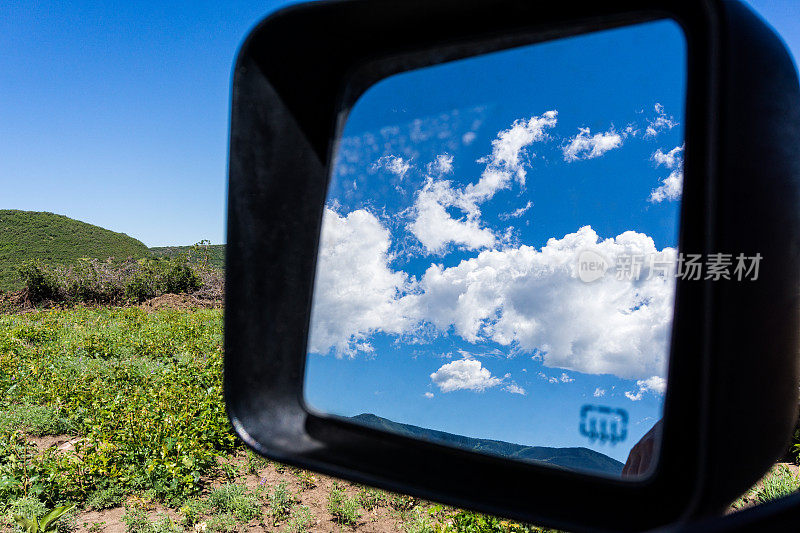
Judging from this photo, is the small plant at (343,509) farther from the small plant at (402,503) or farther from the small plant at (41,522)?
the small plant at (41,522)

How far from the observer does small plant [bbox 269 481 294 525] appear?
4052 mm

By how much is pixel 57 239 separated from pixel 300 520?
2053 inches

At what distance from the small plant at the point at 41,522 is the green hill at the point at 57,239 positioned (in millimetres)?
44242

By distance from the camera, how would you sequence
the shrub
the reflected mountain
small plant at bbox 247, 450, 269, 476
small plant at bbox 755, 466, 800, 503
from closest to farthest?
the reflected mountain, small plant at bbox 755, 466, 800, 503, small plant at bbox 247, 450, 269, 476, the shrub

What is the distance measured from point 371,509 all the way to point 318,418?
10.5 feet

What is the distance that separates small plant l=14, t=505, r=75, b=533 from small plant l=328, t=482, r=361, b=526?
1721 millimetres

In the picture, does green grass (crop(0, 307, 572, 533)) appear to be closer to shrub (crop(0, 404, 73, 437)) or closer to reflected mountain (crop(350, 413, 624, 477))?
shrub (crop(0, 404, 73, 437))

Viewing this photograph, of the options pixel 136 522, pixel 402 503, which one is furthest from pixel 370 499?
pixel 136 522

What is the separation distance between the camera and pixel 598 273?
920mm

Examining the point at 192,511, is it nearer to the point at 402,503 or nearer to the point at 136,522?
the point at 136,522

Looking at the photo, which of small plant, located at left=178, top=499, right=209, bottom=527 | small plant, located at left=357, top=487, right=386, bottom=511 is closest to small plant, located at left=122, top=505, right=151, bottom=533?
small plant, located at left=178, top=499, right=209, bottom=527

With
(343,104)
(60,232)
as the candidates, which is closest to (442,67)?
(343,104)

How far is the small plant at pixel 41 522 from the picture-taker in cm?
343

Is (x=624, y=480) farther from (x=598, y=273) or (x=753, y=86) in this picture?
(x=753, y=86)
